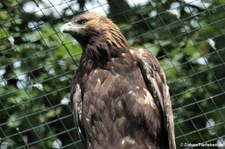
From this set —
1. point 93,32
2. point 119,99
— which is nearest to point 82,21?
point 93,32

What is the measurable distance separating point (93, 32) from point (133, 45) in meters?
1.27

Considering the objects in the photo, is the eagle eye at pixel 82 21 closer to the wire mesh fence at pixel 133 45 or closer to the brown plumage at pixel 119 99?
the brown plumage at pixel 119 99

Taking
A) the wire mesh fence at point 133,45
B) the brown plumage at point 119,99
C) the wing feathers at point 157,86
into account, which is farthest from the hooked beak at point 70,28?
the wire mesh fence at point 133,45

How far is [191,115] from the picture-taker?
22.2ft

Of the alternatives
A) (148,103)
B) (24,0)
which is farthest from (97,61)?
(24,0)

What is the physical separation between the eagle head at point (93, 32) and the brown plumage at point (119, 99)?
1 cm

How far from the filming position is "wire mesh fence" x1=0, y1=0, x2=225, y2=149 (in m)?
6.80

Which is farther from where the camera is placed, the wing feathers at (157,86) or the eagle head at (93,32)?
the eagle head at (93,32)

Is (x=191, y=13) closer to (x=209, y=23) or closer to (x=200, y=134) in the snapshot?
(x=209, y=23)

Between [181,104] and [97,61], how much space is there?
134 cm

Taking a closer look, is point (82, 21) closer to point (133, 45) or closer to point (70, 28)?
point (70, 28)

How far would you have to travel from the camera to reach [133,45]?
7.00 meters

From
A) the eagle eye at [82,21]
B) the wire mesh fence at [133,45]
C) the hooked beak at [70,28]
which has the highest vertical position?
the hooked beak at [70,28]

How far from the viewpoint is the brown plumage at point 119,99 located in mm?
5562
